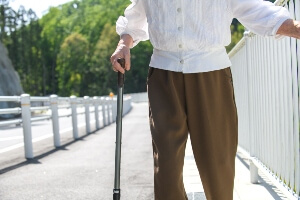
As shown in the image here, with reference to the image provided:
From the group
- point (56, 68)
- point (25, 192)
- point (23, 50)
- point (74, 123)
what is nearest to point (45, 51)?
point (56, 68)

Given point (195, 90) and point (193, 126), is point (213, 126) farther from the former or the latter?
point (195, 90)

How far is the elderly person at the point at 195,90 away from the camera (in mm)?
2844

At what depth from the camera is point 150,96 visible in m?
2.93

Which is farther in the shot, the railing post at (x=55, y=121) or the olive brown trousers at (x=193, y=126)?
the railing post at (x=55, y=121)

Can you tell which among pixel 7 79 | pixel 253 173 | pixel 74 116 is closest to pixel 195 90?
pixel 253 173

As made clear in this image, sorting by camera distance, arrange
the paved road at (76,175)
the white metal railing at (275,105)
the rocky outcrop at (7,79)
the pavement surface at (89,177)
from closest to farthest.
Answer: the white metal railing at (275,105)
the pavement surface at (89,177)
the paved road at (76,175)
the rocky outcrop at (7,79)

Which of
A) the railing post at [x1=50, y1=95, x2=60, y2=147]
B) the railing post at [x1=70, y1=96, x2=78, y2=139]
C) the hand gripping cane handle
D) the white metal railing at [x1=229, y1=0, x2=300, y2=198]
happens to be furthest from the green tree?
the hand gripping cane handle

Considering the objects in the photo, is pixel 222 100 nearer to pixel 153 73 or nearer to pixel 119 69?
pixel 153 73

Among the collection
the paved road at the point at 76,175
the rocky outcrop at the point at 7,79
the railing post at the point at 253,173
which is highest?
the rocky outcrop at the point at 7,79

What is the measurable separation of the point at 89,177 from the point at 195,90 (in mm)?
3821

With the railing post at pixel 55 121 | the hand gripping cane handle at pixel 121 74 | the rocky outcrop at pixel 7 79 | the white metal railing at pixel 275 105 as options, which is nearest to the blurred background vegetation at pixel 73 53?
the rocky outcrop at pixel 7 79

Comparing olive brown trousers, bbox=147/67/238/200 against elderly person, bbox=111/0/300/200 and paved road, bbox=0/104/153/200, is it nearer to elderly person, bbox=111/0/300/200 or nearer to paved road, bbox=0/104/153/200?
elderly person, bbox=111/0/300/200

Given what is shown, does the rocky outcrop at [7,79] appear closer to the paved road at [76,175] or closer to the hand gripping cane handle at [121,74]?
the paved road at [76,175]

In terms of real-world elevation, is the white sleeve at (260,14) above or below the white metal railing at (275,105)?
above
